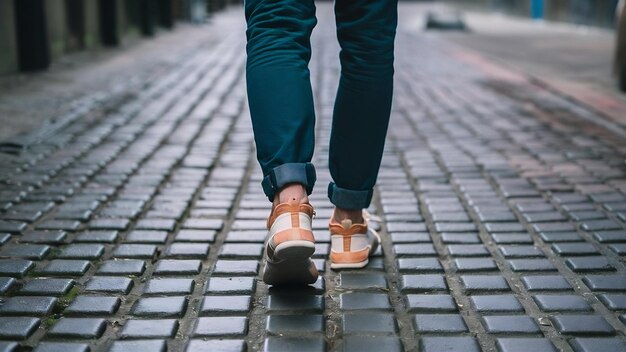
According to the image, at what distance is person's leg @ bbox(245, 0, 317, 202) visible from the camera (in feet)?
7.17

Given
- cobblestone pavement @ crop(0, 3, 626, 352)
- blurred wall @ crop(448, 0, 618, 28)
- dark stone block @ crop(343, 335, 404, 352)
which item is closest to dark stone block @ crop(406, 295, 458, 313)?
cobblestone pavement @ crop(0, 3, 626, 352)

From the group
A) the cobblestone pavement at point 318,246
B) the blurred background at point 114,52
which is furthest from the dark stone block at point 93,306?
the blurred background at point 114,52

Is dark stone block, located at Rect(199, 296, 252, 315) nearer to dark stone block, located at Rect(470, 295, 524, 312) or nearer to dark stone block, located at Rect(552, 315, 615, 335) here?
dark stone block, located at Rect(470, 295, 524, 312)

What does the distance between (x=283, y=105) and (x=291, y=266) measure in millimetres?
423

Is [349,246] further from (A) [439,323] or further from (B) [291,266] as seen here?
(A) [439,323]

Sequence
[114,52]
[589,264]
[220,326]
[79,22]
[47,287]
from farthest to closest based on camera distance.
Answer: [114,52]
[79,22]
[589,264]
[47,287]
[220,326]

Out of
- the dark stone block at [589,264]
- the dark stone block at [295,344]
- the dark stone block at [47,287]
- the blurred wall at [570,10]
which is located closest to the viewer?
the dark stone block at [295,344]

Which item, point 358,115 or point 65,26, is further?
point 65,26

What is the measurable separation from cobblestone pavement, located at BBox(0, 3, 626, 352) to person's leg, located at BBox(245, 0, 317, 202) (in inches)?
13.6

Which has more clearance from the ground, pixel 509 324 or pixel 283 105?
pixel 283 105

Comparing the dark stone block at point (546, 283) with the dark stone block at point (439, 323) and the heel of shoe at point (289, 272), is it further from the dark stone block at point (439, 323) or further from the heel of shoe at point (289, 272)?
→ the heel of shoe at point (289, 272)

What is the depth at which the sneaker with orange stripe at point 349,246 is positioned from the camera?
8.26 feet

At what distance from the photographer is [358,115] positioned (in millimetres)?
2373

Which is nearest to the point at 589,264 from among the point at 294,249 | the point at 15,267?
the point at 294,249
